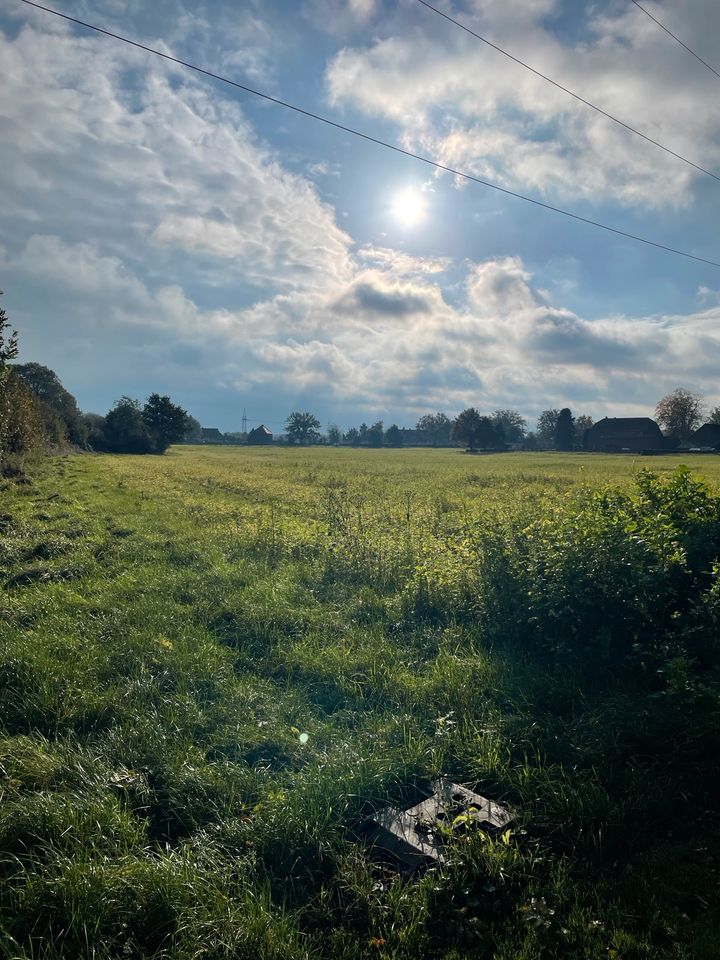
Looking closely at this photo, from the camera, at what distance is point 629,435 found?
96.3 m

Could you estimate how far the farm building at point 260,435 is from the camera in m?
153

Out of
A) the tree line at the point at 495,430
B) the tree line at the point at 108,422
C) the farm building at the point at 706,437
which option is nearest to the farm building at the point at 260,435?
the tree line at the point at 495,430

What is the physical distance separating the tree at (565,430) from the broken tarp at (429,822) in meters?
115

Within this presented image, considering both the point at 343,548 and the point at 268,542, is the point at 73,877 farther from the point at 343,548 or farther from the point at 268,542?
the point at 268,542

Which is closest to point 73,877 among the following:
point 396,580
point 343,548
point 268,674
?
point 268,674

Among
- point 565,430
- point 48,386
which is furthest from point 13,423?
point 565,430

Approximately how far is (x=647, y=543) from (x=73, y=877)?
532cm

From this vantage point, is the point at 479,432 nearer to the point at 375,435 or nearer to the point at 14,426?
the point at 375,435

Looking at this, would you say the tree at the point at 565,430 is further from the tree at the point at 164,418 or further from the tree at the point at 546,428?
the tree at the point at 164,418

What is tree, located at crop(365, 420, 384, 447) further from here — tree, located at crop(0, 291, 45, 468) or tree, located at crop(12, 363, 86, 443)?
tree, located at crop(0, 291, 45, 468)

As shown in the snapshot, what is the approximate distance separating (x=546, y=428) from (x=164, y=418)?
3616 inches

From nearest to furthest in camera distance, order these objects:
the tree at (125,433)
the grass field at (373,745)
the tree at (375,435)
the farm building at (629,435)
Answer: the grass field at (373,745)
the tree at (125,433)
the farm building at (629,435)
the tree at (375,435)

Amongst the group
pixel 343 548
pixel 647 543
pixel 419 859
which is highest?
pixel 647 543

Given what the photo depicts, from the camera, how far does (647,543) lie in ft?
18.6
